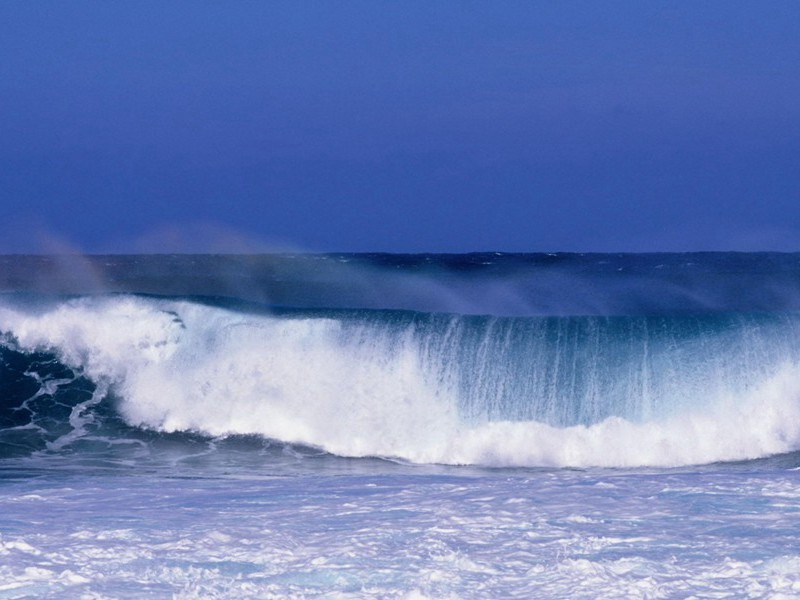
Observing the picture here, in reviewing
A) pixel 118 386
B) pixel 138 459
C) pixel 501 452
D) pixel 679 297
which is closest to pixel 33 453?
pixel 138 459

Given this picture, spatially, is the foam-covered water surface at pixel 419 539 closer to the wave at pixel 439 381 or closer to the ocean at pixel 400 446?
the ocean at pixel 400 446

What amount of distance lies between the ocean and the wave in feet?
0.10

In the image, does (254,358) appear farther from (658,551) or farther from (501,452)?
(658,551)

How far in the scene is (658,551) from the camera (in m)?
5.18

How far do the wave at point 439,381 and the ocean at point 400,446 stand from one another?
3 cm

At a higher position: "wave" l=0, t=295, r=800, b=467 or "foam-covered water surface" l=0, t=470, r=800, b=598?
"wave" l=0, t=295, r=800, b=467

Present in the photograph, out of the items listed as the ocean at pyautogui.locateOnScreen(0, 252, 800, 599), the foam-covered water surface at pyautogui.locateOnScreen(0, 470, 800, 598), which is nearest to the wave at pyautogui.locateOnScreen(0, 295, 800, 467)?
the ocean at pyautogui.locateOnScreen(0, 252, 800, 599)

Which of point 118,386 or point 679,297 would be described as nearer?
point 118,386

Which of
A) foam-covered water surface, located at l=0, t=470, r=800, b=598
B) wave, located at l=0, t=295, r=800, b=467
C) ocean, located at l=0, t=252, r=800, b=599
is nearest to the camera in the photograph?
foam-covered water surface, located at l=0, t=470, r=800, b=598

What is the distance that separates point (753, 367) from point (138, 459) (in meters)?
6.59

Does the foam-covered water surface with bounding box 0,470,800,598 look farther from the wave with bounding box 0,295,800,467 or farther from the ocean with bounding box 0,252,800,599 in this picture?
the wave with bounding box 0,295,800,467

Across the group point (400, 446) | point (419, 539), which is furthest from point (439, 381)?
point (419, 539)

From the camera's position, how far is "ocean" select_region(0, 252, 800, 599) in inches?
197

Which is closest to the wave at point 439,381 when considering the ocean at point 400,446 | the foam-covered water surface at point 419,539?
the ocean at point 400,446
